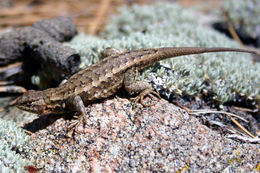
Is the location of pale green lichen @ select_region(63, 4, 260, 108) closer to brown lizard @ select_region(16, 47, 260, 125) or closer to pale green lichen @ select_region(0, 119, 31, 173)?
brown lizard @ select_region(16, 47, 260, 125)

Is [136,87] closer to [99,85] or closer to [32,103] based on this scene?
[99,85]

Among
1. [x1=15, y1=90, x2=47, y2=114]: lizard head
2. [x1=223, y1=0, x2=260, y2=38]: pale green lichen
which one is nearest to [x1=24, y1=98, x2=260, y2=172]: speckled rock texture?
[x1=15, y1=90, x2=47, y2=114]: lizard head

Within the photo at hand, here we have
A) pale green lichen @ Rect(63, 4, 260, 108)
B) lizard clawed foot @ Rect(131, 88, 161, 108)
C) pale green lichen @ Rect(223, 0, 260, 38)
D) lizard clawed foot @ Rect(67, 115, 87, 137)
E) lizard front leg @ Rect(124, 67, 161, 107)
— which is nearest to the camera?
lizard clawed foot @ Rect(67, 115, 87, 137)

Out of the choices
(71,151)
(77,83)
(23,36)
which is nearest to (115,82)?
(77,83)

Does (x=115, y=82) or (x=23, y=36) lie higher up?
(x=23, y=36)

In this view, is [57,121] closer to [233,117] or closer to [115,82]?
[115,82]

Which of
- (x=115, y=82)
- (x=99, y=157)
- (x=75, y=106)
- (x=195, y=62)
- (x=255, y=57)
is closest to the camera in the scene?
(x=99, y=157)
